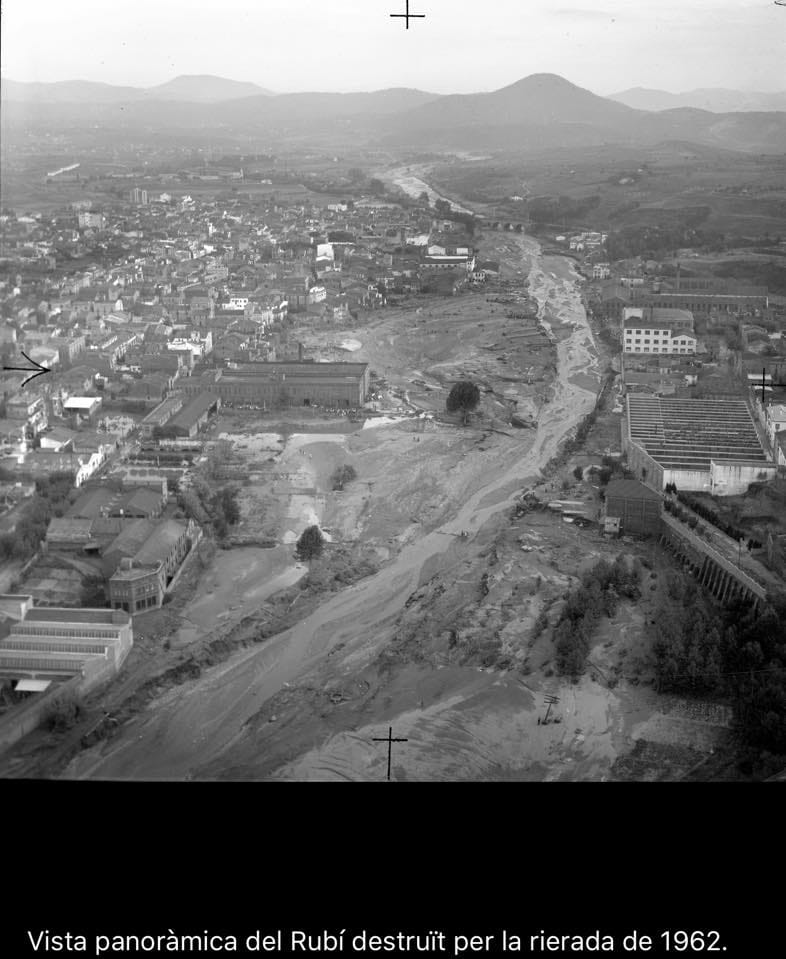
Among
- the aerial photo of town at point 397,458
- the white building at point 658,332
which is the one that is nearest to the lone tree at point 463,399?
the aerial photo of town at point 397,458

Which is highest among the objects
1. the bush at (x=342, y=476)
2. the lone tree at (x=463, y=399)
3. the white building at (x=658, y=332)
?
the white building at (x=658, y=332)

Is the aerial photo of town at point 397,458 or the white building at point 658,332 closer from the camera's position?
the aerial photo of town at point 397,458

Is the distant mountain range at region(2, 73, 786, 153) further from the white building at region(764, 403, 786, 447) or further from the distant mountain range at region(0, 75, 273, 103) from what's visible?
the white building at region(764, 403, 786, 447)

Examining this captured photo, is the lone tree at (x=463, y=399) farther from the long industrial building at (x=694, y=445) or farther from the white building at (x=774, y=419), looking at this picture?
the white building at (x=774, y=419)

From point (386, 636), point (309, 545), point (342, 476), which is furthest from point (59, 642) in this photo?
point (342, 476)

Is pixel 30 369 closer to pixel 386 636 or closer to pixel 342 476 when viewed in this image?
pixel 342 476

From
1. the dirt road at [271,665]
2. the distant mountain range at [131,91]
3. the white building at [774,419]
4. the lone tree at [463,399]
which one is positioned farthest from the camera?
the lone tree at [463,399]

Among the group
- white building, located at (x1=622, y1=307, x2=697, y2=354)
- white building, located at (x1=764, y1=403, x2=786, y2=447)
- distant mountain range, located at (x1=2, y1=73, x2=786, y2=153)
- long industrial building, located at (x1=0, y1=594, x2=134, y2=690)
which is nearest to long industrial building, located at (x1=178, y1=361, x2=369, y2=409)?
distant mountain range, located at (x1=2, y1=73, x2=786, y2=153)
